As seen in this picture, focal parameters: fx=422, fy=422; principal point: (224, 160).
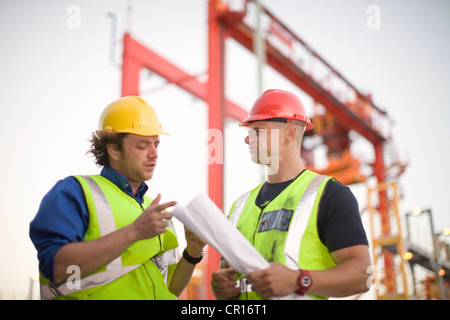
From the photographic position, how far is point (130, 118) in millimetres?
2537

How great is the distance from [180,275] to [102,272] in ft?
2.00

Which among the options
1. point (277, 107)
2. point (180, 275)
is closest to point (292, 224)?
point (277, 107)

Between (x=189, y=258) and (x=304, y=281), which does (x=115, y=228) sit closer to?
(x=189, y=258)

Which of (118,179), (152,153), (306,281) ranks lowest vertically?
(306,281)

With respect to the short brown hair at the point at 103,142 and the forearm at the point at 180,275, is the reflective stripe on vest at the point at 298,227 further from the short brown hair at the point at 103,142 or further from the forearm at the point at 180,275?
the short brown hair at the point at 103,142

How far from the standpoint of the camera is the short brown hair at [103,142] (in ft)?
8.36

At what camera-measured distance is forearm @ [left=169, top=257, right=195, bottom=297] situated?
A: 254 centimetres

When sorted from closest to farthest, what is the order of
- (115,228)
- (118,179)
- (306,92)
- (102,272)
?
1. (102,272)
2. (115,228)
3. (118,179)
4. (306,92)

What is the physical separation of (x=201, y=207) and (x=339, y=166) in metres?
17.5

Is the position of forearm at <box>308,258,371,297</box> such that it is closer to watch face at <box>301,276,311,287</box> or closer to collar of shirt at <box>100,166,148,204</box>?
watch face at <box>301,276,311,287</box>

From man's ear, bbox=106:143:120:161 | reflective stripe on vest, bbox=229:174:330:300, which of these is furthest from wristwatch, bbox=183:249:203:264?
man's ear, bbox=106:143:120:161

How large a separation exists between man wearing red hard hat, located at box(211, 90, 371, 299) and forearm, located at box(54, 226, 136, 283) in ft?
1.95

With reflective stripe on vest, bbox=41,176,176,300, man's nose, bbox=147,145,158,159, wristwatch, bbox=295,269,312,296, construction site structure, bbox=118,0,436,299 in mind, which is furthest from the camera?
construction site structure, bbox=118,0,436,299

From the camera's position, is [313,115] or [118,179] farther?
[313,115]
